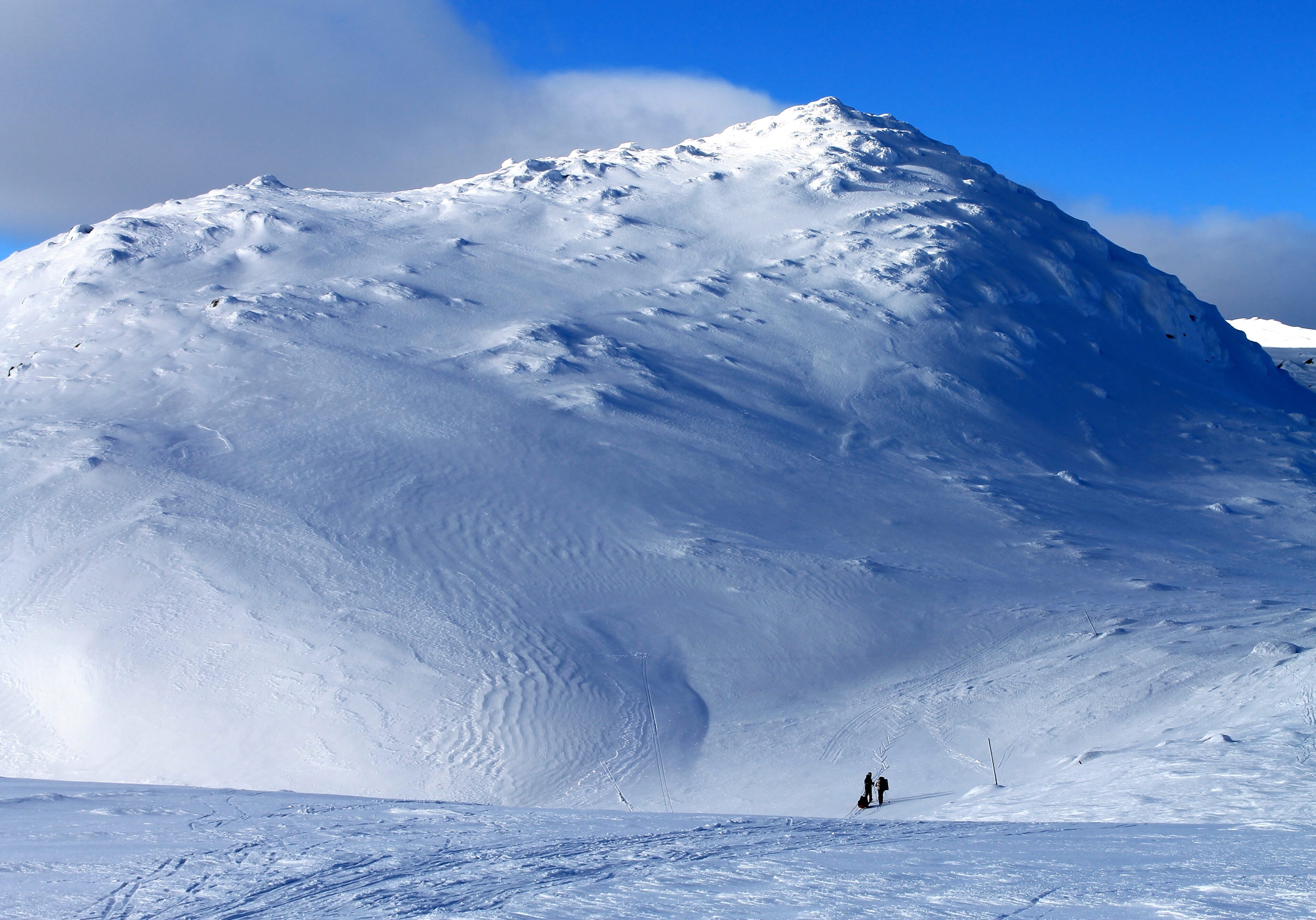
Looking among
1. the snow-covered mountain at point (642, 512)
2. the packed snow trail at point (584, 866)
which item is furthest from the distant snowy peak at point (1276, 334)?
the packed snow trail at point (584, 866)

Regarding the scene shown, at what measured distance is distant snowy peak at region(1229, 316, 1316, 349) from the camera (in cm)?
7688

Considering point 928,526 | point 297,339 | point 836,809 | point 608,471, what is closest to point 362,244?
point 297,339

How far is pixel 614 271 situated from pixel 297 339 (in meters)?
12.3

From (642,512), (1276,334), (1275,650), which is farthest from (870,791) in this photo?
(1276,334)

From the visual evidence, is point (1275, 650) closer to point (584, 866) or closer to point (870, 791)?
point (870, 791)

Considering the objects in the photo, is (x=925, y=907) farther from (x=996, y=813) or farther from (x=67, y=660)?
(x=67, y=660)

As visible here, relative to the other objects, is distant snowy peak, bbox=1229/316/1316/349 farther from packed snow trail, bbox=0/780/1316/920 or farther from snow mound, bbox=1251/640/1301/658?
packed snow trail, bbox=0/780/1316/920

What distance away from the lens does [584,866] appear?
6551 mm

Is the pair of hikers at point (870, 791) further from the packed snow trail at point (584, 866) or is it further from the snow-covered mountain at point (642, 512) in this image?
the packed snow trail at point (584, 866)

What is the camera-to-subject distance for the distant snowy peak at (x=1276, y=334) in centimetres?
7688

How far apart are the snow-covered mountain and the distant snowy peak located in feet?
146

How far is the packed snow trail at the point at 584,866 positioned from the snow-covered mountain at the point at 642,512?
171 inches

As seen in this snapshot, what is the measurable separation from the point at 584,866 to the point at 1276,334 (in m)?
95.6

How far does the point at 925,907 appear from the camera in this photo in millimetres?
5426
